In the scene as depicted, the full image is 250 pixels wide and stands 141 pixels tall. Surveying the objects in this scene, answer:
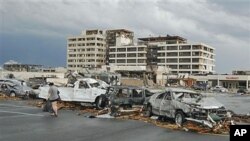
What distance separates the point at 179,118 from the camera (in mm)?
17656

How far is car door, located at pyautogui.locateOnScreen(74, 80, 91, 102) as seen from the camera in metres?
26.4

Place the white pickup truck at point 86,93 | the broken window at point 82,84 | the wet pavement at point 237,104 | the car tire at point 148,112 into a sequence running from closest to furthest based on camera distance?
1. the car tire at point 148,112
2. the white pickup truck at point 86,93
3. the broken window at point 82,84
4. the wet pavement at point 237,104

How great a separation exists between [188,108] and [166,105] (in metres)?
1.87

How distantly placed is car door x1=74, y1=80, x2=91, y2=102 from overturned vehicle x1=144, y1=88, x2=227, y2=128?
714 cm

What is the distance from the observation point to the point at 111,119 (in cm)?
2002

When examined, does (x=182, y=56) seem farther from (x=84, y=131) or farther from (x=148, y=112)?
(x=84, y=131)

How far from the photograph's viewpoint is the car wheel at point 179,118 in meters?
17.5

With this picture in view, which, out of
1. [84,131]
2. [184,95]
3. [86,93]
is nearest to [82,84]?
[86,93]

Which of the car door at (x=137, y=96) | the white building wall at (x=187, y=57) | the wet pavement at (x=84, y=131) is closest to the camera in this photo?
the wet pavement at (x=84, y=131)

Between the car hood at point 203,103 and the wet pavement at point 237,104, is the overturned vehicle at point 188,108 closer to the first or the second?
the car hood at point 203,103

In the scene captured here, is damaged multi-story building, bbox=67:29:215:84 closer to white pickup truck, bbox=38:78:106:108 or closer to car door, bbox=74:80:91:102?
white pickup truck, bbox=38:78:106:108

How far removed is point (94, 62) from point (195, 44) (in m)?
42.1

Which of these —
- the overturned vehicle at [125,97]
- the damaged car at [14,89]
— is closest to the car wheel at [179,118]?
the overturned vehicle at [125,97]

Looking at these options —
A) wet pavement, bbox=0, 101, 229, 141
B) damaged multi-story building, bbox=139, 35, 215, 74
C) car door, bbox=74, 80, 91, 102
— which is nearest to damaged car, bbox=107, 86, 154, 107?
car door, bbox=74, 80, 91, 102
